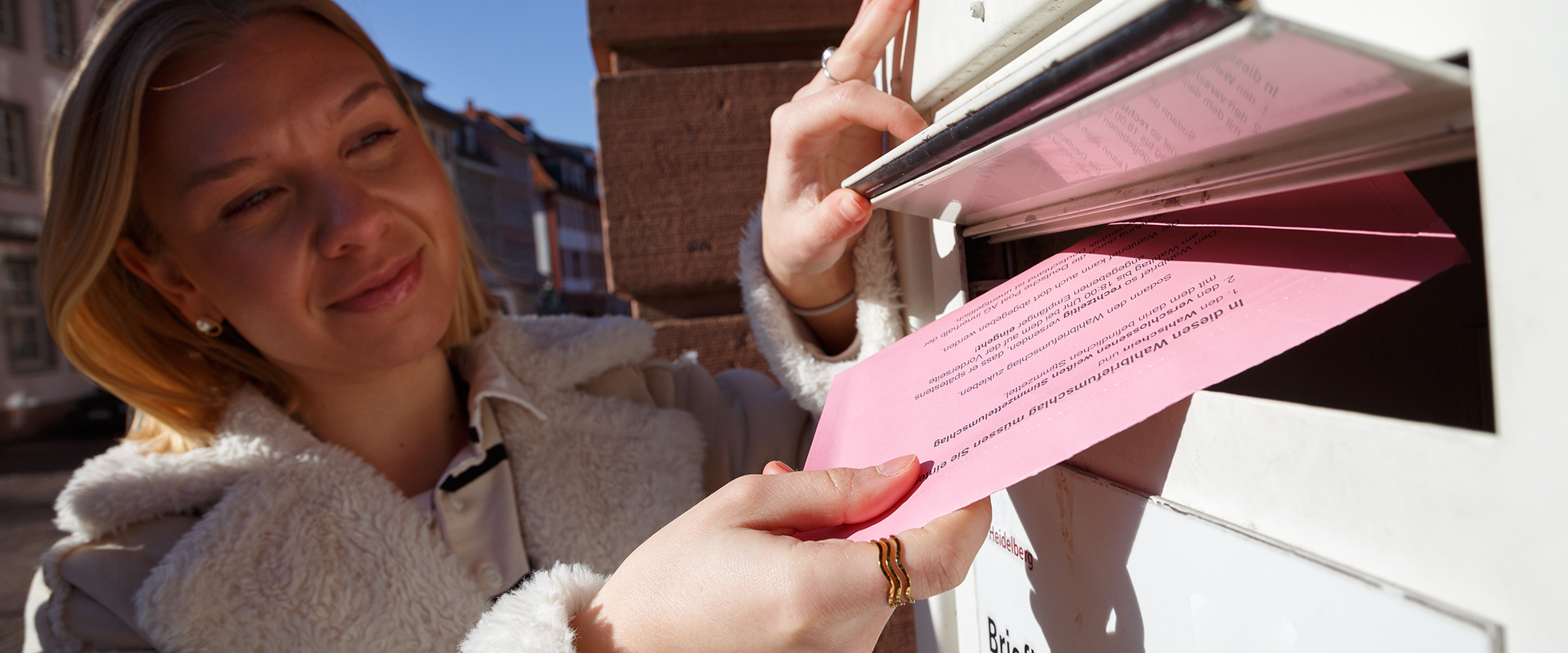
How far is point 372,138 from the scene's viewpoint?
117 centimetres

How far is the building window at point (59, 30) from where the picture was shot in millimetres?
10828

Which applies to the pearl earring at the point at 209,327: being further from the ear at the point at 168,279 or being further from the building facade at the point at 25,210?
the building facade at the point at 25,210

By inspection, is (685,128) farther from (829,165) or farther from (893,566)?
(893,566)

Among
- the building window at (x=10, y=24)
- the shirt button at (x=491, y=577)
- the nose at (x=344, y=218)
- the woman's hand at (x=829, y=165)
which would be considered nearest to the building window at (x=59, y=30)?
the building window at (x=10, y=24)

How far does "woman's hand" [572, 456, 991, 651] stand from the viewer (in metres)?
0.49

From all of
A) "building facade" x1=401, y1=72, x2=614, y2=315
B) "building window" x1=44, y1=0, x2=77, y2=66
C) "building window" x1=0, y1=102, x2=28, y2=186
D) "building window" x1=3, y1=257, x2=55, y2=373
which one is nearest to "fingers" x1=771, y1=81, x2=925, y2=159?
"building window" x1=3, y1=257, x2=55, y2=373

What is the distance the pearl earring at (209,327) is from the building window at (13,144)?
13282 mm

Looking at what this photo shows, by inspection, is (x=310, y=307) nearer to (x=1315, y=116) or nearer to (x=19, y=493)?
(x=1315, y=116)

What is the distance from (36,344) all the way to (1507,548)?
50.4ft

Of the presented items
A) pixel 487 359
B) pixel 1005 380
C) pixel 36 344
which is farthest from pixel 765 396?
pixel 36 344

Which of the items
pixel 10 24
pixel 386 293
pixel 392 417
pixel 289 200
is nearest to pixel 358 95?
pixel 289 200

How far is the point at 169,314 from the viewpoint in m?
1.26

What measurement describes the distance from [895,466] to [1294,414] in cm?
24

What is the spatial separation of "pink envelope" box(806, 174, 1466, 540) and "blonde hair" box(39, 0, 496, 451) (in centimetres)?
112
